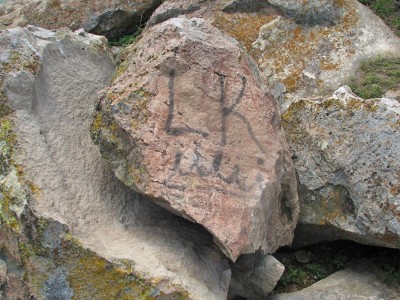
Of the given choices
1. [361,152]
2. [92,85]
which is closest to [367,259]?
[361,152]

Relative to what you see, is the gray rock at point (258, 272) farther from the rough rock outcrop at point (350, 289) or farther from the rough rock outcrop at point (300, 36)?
the rough rock outcrop at point (300, 36)

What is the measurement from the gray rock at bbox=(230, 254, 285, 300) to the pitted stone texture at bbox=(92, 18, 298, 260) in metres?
0.16

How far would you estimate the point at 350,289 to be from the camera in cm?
506

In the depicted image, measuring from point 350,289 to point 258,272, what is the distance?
87cm

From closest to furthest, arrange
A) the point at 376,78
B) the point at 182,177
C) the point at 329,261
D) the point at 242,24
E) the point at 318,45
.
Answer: the point at 182,177
the point at 329,261
the point at 376,78
the point at 318,45
the point at 242,24

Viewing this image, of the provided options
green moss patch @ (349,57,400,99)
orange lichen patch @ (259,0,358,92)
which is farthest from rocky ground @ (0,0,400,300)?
orange lichen patch @ (259,0,358,92)

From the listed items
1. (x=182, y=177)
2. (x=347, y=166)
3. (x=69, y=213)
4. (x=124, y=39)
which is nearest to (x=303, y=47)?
(x=347, y=166)

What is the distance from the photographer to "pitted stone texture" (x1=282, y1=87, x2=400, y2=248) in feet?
16.1

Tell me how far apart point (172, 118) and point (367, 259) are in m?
2.47

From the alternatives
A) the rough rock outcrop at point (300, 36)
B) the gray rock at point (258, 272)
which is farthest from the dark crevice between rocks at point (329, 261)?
the rough rock outcrop at point (300, 36)

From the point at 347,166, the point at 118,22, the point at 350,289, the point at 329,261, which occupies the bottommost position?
the point at 329,261

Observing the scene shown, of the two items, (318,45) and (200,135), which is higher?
(200,135)

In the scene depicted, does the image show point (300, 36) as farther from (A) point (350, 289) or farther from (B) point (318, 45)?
(A) point (350, 289)

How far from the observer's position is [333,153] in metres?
5.18
